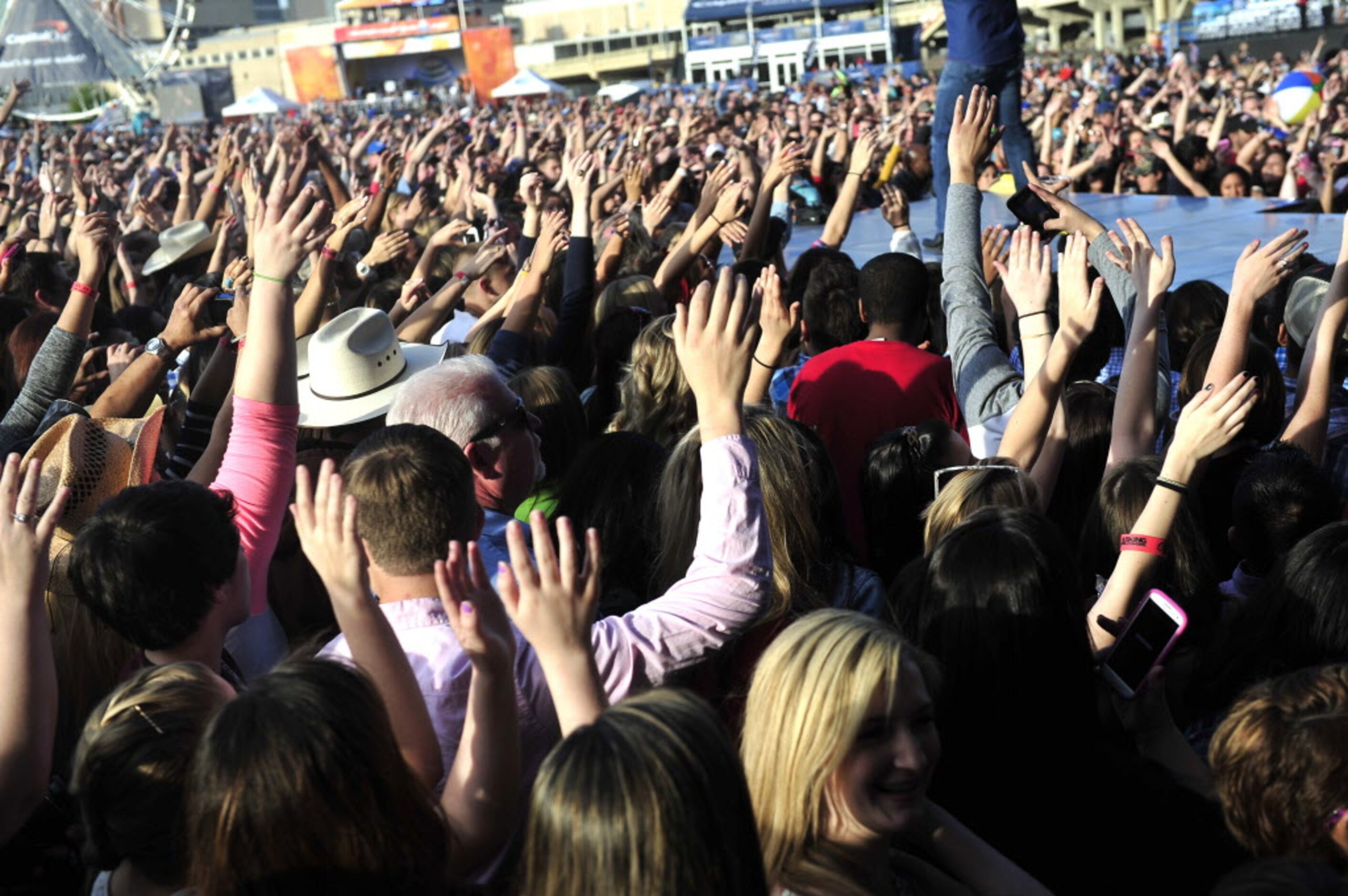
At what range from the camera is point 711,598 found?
7.36ft

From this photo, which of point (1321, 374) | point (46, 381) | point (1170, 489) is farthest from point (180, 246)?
point (1170, 489)

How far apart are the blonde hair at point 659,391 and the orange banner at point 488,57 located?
92.6 meters

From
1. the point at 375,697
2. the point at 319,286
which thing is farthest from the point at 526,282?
the point at 375,697

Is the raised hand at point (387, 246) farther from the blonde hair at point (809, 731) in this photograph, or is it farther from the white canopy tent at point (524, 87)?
the white canopy tent at point (524, 87)

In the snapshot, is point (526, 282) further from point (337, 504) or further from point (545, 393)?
point (337, 504)

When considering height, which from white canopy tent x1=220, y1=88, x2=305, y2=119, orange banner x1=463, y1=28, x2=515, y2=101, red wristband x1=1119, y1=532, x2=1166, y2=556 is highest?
orange banner x1=463, y1=28, x2=515, y2=101

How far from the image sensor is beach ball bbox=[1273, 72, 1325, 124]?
1452 cm

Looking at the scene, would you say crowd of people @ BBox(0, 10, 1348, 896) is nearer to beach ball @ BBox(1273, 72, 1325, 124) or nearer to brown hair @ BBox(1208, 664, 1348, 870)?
brown hair @ BBox(1208, 664, 1348, 870)

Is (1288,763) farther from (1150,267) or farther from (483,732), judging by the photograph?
(1150,267)

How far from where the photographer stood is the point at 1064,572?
7.89 ft

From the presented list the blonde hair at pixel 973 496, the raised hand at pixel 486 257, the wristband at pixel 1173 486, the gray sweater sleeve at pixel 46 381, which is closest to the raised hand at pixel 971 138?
the blonde hair at pixel 973 496

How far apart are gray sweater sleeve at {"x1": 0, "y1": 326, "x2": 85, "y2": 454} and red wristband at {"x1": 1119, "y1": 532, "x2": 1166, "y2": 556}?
2.89 m

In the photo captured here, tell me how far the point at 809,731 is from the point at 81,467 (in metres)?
1.82

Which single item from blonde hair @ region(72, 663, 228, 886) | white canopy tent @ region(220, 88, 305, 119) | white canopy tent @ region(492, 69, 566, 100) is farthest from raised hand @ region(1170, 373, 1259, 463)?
white canopy tent @ region(220, 88, 305, 119)
